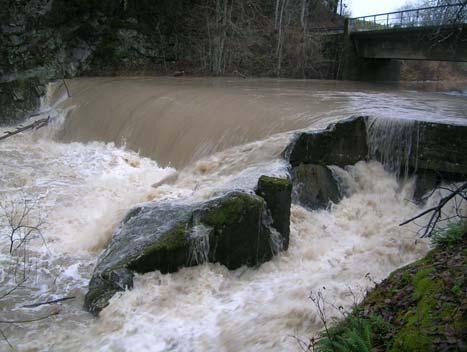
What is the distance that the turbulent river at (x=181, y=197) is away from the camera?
5367 millimetres

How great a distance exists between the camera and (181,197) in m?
8.16

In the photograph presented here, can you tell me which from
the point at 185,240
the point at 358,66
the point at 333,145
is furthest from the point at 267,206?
the point at 358,66

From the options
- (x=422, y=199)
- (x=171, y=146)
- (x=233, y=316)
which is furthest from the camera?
(x=171, y=146)

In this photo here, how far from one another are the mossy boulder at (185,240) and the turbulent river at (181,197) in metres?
→ 0.17

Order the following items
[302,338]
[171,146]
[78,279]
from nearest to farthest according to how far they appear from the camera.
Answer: [302,338], [78,279], [171,146]

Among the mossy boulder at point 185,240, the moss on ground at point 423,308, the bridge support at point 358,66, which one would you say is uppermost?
the bridge support at point 358,66

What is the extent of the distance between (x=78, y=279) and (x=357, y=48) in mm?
22158

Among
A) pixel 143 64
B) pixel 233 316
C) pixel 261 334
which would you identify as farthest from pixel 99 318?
pixel 143 64

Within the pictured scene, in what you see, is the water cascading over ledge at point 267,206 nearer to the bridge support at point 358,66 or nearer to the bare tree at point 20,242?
the bare tree at point 20,242

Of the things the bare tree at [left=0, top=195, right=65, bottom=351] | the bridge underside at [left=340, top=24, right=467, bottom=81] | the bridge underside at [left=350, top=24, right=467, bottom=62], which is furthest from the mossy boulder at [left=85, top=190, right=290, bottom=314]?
the bridge underside at [left=340, top=24, right=467, bottom=81]

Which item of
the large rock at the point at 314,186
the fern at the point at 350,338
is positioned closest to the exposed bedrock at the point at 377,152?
the large rock at the point at 314,186

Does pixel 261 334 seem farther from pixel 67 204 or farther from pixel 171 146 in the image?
pixel 171 146

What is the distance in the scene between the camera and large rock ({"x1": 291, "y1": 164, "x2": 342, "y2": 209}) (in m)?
8.70

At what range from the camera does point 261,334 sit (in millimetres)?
5031
